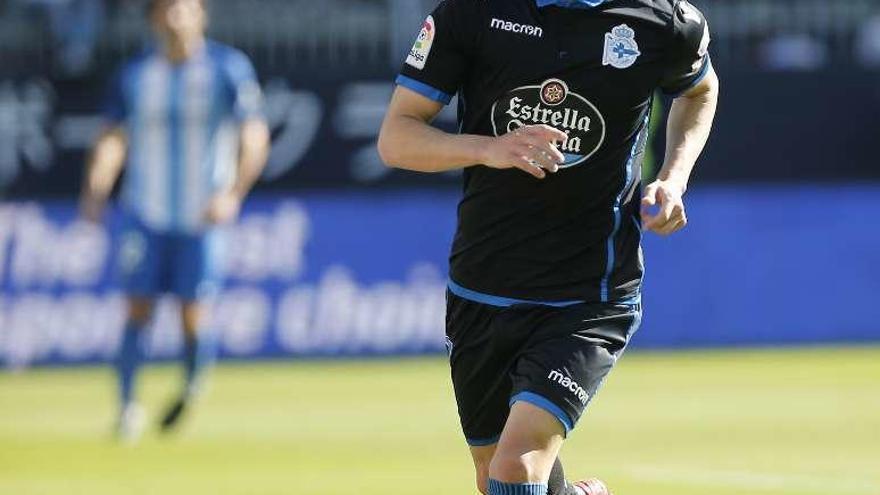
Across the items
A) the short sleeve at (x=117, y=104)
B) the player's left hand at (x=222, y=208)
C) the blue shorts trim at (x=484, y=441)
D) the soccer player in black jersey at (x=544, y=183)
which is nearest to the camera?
the soccer player in black jersey at (x=544, y=183)

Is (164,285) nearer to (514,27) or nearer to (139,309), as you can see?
(139,309)

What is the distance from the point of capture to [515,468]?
19.6ft

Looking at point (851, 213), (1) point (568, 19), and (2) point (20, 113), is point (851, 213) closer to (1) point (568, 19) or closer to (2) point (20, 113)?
(2) point (20, 113)

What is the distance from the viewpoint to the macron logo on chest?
20.6ft

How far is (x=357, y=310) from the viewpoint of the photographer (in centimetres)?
1644

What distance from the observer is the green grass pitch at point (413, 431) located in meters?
9.68

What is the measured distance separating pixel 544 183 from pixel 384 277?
33.3ft

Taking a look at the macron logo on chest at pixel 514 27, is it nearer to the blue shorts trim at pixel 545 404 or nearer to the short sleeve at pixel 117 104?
the blue shorts trim at pixel 545 404

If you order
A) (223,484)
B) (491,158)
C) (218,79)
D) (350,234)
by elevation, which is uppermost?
(491,158)

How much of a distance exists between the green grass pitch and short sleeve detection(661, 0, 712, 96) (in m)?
2.99

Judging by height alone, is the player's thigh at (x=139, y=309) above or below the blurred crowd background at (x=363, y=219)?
above

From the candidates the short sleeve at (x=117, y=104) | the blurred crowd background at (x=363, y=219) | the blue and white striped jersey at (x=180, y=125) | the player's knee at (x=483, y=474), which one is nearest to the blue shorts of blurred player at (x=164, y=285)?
the blue and white striped jersey at (x=180, y=125)

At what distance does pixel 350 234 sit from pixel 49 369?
2.77 meters

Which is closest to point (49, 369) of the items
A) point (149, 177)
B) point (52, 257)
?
point (52, 257)
